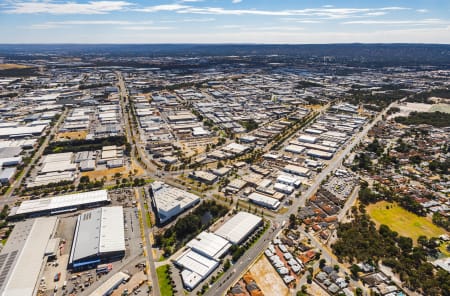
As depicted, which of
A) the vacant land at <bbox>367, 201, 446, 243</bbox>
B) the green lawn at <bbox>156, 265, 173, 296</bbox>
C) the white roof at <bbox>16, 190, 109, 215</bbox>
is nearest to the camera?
the green lawn at <bbox>156, 265, 173, 296</bbox>

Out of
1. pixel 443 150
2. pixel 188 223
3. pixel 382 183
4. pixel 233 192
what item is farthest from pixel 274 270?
pixel 443 150

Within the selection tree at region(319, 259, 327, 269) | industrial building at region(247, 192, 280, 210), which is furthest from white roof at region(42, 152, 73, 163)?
tree at region(319, 259, 327, 269)

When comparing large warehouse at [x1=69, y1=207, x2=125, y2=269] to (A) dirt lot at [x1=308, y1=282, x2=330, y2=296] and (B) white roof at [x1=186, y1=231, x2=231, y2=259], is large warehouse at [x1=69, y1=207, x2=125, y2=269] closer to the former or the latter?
(B) white roof at [x1=186, y1=231, x2=231, y2=259]

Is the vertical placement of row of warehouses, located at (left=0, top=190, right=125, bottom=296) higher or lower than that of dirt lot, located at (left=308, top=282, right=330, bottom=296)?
higher

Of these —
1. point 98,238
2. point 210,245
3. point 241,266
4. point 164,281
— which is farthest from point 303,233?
point 98,238

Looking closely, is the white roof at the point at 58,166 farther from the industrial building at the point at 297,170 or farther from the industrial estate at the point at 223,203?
the industrial building at the point at 297,170

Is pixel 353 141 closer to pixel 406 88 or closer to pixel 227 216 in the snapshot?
pixel 227 216

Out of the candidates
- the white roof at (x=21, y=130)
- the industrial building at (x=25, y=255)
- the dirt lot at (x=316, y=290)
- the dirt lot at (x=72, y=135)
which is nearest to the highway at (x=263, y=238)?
the dirt lot at (x=316, y=290)
